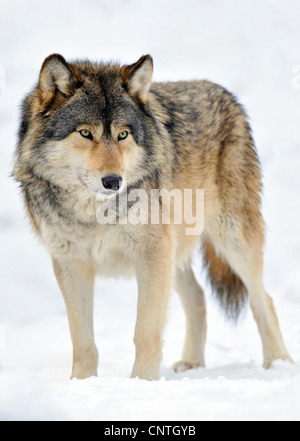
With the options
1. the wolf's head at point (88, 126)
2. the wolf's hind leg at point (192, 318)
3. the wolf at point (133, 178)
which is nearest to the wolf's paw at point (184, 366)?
the wolf's hind leg at point (192, 318)

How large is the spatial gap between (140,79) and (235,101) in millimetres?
1418

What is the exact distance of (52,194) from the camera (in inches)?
151

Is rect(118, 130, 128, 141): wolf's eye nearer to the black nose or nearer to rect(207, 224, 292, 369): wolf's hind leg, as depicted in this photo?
the black nose

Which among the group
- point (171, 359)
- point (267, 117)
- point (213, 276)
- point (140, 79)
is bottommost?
point (171, 359)

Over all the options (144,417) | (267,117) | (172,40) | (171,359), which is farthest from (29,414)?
(172,40)

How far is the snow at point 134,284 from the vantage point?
2.64 meters

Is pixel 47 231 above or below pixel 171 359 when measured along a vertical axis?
above

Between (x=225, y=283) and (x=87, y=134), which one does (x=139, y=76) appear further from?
(x=225, y=283)

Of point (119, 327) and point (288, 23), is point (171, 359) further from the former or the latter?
point (288, 23)

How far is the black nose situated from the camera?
131 inches

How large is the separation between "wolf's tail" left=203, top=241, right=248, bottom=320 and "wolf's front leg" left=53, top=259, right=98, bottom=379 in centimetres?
142

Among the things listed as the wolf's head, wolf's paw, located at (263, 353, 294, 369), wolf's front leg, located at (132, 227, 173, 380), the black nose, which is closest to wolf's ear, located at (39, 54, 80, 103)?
the wolf's head

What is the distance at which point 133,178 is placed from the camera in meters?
3.80

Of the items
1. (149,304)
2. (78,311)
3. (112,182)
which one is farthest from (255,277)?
(112,182)
